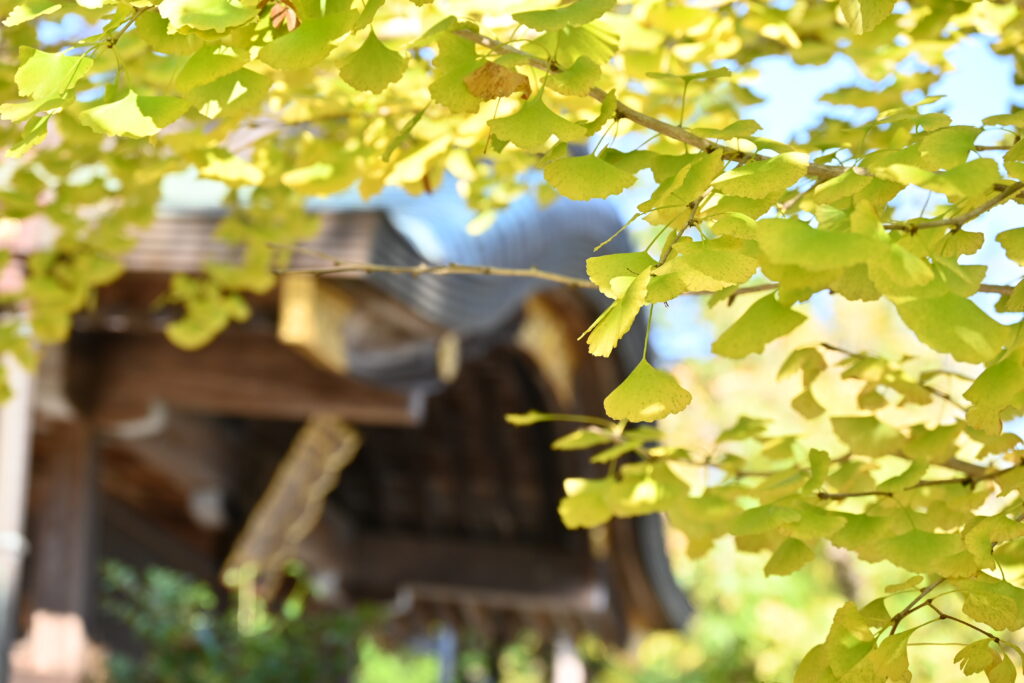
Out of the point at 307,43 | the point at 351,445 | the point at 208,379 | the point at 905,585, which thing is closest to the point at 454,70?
the point at 307,43

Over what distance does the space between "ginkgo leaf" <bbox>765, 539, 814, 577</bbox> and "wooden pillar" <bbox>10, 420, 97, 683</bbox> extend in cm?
274

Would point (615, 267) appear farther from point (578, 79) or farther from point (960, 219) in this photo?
point (960, 219)

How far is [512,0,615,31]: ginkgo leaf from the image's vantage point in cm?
91

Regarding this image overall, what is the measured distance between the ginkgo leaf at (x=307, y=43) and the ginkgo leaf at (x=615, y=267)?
0.83 ft

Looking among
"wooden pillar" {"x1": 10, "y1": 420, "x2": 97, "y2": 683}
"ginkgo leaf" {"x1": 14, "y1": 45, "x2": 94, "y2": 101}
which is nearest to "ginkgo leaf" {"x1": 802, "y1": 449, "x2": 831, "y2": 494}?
"ginkgo leaf" {"x1": 14, "y1": 45, "x2": 94, "y2": 101}

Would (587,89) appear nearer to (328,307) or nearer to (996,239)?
(996,239)

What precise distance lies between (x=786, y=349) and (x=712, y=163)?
10461mm

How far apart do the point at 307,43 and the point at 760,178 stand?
0.35 m

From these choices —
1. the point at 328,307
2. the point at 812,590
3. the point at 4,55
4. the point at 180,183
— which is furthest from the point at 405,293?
the point at 812,590

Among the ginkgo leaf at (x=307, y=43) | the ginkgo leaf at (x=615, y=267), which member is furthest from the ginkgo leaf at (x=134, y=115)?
the ginkgo leaf at (x=615, y=267)

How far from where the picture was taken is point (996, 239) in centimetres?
98

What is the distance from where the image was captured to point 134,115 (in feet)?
3.25

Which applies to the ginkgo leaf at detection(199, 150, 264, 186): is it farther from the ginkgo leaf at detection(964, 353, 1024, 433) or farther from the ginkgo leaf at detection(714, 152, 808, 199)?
the ginkgo leaf at detection(964, 353, 1024, 433)

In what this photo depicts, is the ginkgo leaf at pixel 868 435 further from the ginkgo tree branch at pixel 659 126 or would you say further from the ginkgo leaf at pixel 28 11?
the ginkgo leaf at pixel 28 11
